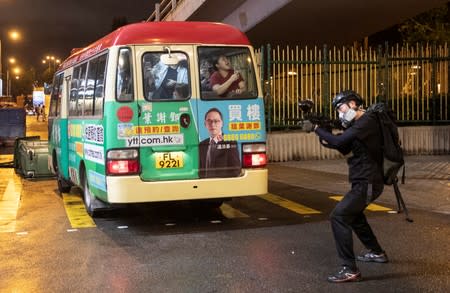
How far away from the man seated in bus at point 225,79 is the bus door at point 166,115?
1.17 ft

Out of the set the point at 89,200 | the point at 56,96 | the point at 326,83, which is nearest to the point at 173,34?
the point at 89,200

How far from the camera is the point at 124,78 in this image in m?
7.94

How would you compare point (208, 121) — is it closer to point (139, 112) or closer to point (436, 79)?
point (139, 112)

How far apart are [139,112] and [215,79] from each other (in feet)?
3.72

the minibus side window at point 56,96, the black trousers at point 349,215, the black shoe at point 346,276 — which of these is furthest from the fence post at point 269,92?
the black shoe at point 346,276

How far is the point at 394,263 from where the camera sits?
647 cm

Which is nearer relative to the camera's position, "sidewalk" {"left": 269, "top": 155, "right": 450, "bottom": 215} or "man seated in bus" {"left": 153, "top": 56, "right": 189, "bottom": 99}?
"man seated in bus" {"left": 153, "top": 56, "right": 189, "bottom": 99}

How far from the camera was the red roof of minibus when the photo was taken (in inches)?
317

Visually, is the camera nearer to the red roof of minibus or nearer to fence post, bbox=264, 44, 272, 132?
the red roof of minibus

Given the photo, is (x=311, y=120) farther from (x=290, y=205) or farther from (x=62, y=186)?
(x=62, y=186)

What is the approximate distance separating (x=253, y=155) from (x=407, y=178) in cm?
578

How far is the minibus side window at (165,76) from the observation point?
8.02 metres

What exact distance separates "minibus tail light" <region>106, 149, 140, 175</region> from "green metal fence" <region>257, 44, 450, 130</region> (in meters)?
9.00

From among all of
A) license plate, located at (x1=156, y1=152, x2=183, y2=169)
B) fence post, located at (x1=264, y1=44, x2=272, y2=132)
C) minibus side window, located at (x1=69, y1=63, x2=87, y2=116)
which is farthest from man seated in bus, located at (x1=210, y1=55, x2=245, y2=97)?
fence post, located at (x1=264, y1=44, x2=272, y2=132)
